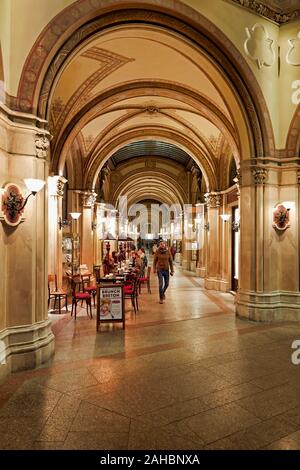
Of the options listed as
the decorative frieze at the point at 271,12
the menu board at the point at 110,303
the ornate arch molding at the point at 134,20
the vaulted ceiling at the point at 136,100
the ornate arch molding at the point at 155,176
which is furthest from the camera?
the ornate arch molding at the point at 155,176

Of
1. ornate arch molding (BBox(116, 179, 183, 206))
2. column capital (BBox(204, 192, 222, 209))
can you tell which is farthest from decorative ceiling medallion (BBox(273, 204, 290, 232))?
ornate arch molding (BBox(116, 179, 183, 206))

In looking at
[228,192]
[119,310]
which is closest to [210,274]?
[228,192]

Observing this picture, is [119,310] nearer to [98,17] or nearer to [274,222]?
[274,222]

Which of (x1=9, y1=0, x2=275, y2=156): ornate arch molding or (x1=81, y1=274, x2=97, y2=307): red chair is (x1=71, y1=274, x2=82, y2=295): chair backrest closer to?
(x1=81, y1=274, x2=97, y2=307): red chair

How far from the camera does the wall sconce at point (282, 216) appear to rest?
6859mm

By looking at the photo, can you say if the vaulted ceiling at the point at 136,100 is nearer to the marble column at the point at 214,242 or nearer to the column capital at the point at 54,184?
the column capital at the point at 54,184

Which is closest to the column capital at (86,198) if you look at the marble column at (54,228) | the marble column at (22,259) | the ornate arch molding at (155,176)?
the marble column at (54,228)

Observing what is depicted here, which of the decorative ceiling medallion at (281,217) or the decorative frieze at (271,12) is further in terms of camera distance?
the decorative ceiling medallion at (281,217)

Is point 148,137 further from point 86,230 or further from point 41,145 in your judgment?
point 41,145

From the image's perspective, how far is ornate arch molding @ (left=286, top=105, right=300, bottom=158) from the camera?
6.89 metres

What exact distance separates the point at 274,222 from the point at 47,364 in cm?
557

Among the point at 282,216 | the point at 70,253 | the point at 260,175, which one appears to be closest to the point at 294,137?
the point at 260,175

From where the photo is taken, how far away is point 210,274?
1228cm

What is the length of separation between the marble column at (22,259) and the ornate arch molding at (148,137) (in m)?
7.05
